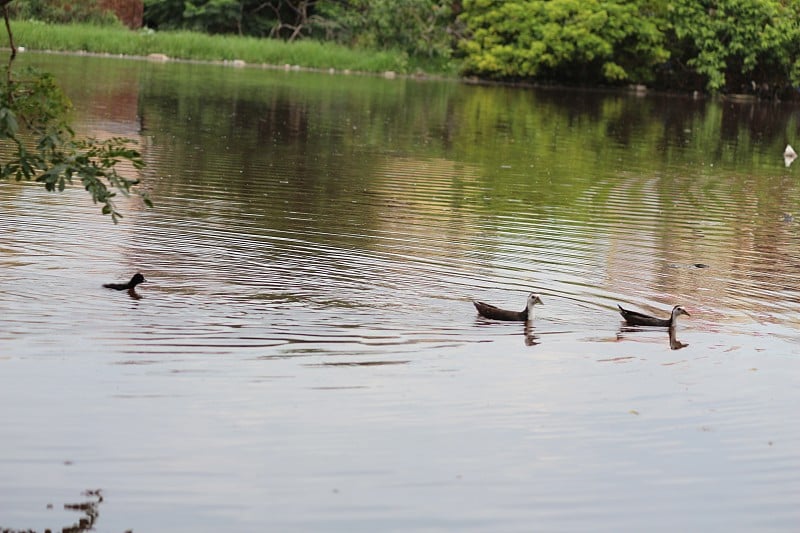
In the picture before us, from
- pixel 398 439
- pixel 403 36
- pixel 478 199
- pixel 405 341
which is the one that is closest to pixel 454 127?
pixel 478 199

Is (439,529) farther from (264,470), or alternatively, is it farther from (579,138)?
(579,138)

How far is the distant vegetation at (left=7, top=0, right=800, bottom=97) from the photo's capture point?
55125 millimetres

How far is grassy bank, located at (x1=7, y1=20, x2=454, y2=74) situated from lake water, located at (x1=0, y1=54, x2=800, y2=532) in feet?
104

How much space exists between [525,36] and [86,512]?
5055 cm

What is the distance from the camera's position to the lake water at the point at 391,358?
270 inches

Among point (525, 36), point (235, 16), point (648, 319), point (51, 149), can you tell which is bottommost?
point (648, 319)

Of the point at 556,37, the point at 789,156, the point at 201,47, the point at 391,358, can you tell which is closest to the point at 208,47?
the point at 201,47

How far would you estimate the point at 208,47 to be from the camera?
5434 cm

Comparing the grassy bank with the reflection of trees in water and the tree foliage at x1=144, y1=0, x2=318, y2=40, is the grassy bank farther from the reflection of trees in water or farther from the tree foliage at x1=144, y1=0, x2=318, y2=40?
the reflection of trees in water

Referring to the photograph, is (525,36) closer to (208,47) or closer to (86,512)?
(208,47)

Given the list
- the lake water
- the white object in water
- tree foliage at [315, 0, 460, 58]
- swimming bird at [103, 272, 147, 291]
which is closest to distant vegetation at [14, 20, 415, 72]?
tree foliage at [315, 0, 460, 58]

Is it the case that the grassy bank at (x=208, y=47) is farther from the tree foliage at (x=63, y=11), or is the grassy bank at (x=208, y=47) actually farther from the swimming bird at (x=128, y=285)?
the swimming bird at (x=128, y=285)

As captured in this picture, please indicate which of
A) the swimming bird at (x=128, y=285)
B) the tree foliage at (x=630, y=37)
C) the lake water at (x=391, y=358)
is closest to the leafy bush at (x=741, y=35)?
the tree foliage at (x=630, y=37)

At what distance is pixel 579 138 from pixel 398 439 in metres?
23.5
